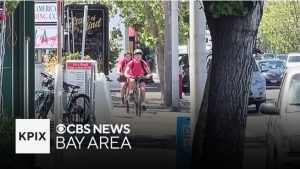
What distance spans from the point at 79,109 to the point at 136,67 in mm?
4458

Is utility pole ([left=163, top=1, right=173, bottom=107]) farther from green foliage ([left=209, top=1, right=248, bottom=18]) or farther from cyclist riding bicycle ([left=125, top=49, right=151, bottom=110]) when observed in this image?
green foliage ([left=209, top=1, right=248, bottom=18])

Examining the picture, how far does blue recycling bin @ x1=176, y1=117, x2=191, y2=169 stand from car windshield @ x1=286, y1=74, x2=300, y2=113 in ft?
3.59

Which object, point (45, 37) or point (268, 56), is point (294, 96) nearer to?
point (268, 56)

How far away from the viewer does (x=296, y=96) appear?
719 cm

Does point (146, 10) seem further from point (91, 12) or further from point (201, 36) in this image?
point (201, 36)

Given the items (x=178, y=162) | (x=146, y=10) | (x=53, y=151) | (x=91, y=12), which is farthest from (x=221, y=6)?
(x=146, y=10)

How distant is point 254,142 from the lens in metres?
8.05

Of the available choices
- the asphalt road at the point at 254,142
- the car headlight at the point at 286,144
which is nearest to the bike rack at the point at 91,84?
the asphalt road at the point at 254,142

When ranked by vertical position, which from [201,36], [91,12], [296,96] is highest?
[91,12]

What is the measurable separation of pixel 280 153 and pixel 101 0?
657 cm

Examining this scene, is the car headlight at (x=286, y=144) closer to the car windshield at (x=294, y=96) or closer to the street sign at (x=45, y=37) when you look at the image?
the car windshield at (x=294, y=96)

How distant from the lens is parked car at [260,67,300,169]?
22.2 feet

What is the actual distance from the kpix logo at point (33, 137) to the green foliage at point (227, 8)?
80.1 inches

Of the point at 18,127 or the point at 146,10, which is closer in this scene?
the point at 18,127
